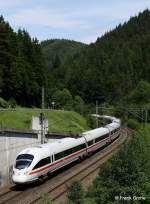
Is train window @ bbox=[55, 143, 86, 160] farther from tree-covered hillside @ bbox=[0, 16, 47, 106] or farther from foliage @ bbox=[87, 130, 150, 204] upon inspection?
tree-covered hillside @ bbox=[0, 16, 47, 106]

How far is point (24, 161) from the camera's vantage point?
36250 millimetres

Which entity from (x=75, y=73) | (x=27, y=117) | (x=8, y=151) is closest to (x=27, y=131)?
(x=8, y=151)

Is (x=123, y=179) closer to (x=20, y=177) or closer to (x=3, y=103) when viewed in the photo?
(x=20, y=177)

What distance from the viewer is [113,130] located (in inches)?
3029

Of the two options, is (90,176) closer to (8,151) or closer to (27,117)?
(8,151)

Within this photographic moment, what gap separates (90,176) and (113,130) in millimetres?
35743

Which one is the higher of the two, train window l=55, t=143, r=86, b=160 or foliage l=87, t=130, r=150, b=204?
foliage l=87, t=130, r=150, b=204

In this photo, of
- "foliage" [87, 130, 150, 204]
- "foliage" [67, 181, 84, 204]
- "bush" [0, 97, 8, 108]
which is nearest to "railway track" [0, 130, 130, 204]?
"foliage" [87, 130, 150, 204]

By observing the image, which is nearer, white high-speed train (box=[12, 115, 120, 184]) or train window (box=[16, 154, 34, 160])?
white high-speed train (box=[12, 115, 120, 184])

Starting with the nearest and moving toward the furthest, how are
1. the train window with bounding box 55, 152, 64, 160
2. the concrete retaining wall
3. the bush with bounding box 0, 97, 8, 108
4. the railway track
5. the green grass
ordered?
the railway track → the train window with bounding box 55, 152, 64, 160 → the concrete retaining wall → the green grass → the bush with bounding box 0, 97, 8, 108

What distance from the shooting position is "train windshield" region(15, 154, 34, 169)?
35.8 m

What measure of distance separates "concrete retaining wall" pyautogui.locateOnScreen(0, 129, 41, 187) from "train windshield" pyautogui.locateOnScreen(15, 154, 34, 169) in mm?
5392

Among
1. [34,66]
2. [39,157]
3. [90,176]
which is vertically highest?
[34,66]

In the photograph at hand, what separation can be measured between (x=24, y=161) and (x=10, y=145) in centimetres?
1503
